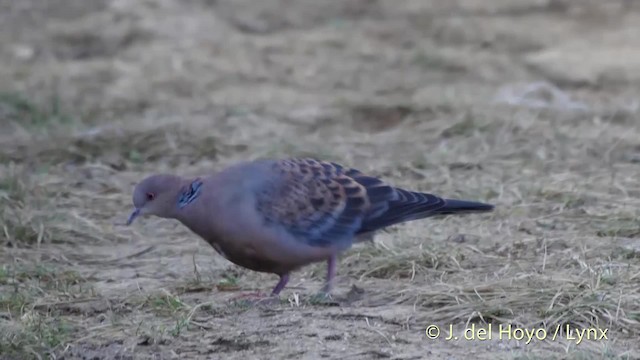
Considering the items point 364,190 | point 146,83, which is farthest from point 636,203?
point 146,83

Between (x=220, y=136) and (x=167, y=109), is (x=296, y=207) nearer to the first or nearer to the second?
(x=220, y=136)

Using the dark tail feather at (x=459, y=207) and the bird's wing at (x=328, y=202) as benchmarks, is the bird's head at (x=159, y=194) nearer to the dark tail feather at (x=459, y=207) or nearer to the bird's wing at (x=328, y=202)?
the bird's wing at (x=328, y=202)

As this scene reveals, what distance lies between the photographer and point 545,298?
452 cm

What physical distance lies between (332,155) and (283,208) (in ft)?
9.52

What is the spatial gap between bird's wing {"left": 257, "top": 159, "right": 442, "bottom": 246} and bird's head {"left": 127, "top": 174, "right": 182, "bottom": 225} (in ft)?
1.16

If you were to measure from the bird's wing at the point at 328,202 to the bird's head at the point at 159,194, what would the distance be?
0.35m

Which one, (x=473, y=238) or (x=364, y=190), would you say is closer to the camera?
(x=364, y=190)

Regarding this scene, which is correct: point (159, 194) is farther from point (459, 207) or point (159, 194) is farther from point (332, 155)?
point (332, 155)

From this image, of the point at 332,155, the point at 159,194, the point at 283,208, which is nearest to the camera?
the point at 283,208

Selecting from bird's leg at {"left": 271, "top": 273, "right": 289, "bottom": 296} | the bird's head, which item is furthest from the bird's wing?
the bird's head

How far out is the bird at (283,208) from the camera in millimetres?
4605

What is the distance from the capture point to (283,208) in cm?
469

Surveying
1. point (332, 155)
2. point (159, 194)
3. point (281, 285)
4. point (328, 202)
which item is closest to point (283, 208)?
point (328, 202)

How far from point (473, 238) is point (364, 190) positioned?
972 millimetres
